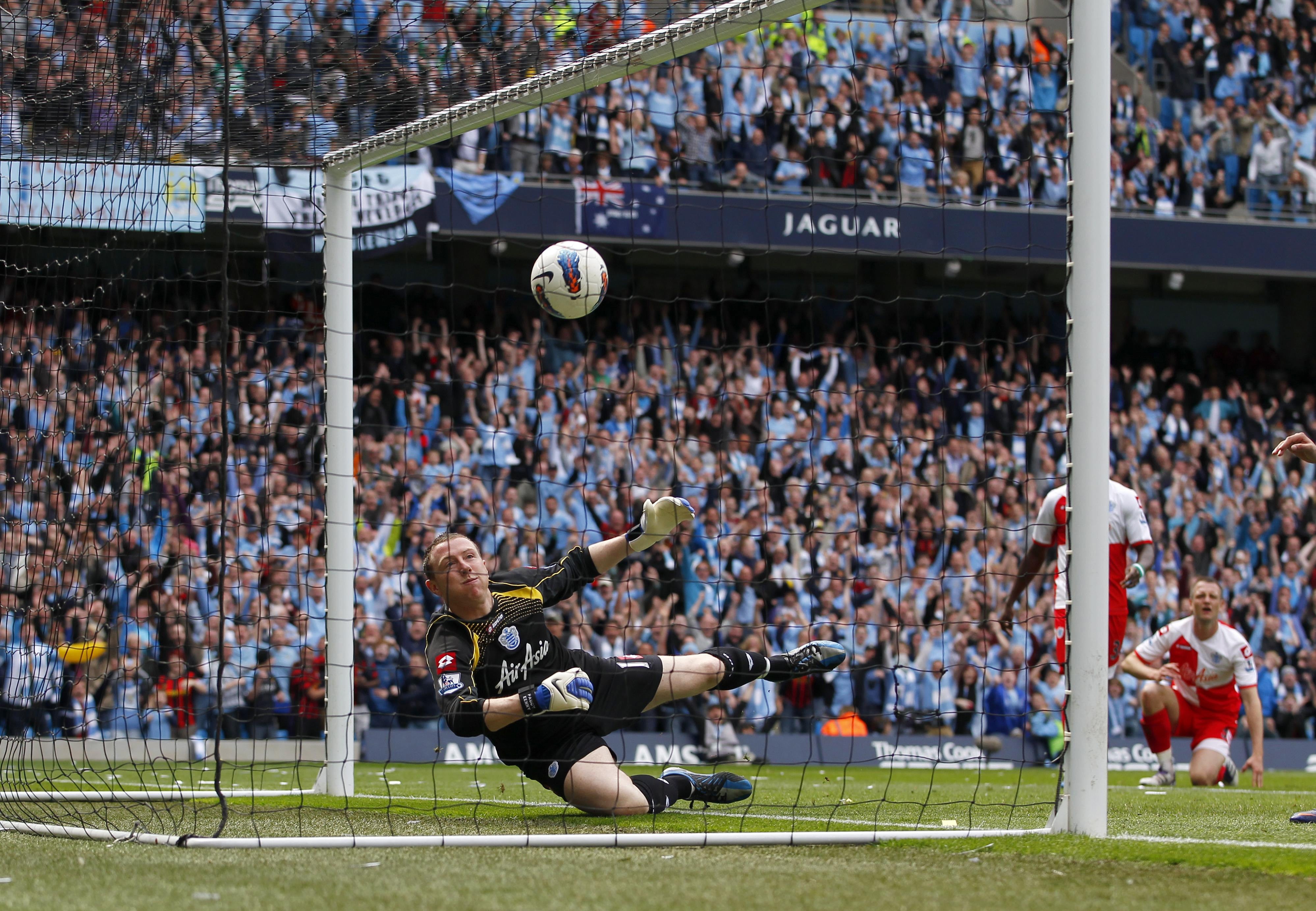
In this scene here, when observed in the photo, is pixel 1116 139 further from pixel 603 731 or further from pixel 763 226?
pixel 603 731

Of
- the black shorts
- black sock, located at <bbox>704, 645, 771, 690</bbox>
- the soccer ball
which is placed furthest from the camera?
the soccer ball

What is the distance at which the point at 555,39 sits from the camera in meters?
6.47

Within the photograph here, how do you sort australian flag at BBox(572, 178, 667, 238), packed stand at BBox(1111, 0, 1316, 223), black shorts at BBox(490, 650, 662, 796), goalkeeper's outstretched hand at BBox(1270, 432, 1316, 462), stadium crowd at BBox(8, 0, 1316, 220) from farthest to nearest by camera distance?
Result: 1. packed stand at BBox(1111, 0, 1316, 223)
2. australian flag at BBox(572, 178, 667, 238)
3. stadium crowd at BBox(8, 0, 1316, 220)
4. black shorts at BBox(490, 650, 662, 796)
5. goalkeeper's outstretched hand at BBox(1270, 432, 1316, 462)

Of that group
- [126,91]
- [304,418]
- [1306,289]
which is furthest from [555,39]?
[1306,289]

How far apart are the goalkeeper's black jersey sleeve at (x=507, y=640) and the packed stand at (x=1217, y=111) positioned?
14.2 metres

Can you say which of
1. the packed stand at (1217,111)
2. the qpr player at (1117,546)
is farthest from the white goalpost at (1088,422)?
the packed stand at (1217,111)

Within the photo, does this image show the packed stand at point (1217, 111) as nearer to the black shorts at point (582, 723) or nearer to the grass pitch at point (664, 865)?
the grass pitch at point (664, 865)

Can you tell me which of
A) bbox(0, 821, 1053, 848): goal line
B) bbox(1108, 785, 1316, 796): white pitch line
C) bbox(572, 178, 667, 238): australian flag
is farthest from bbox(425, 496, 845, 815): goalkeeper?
bbox(572, 178, 667, 238): australian flag

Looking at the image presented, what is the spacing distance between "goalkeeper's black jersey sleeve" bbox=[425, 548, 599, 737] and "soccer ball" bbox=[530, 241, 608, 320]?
1486mm

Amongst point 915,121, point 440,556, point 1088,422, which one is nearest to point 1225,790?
point 1088,422

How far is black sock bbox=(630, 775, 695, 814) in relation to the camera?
231 inches

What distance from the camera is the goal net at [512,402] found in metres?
6.39

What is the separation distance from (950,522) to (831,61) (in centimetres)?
649

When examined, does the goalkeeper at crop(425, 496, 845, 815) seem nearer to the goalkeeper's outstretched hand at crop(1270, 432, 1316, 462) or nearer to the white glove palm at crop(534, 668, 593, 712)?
the white glove palm at crop(534, 668, 593, 712)
